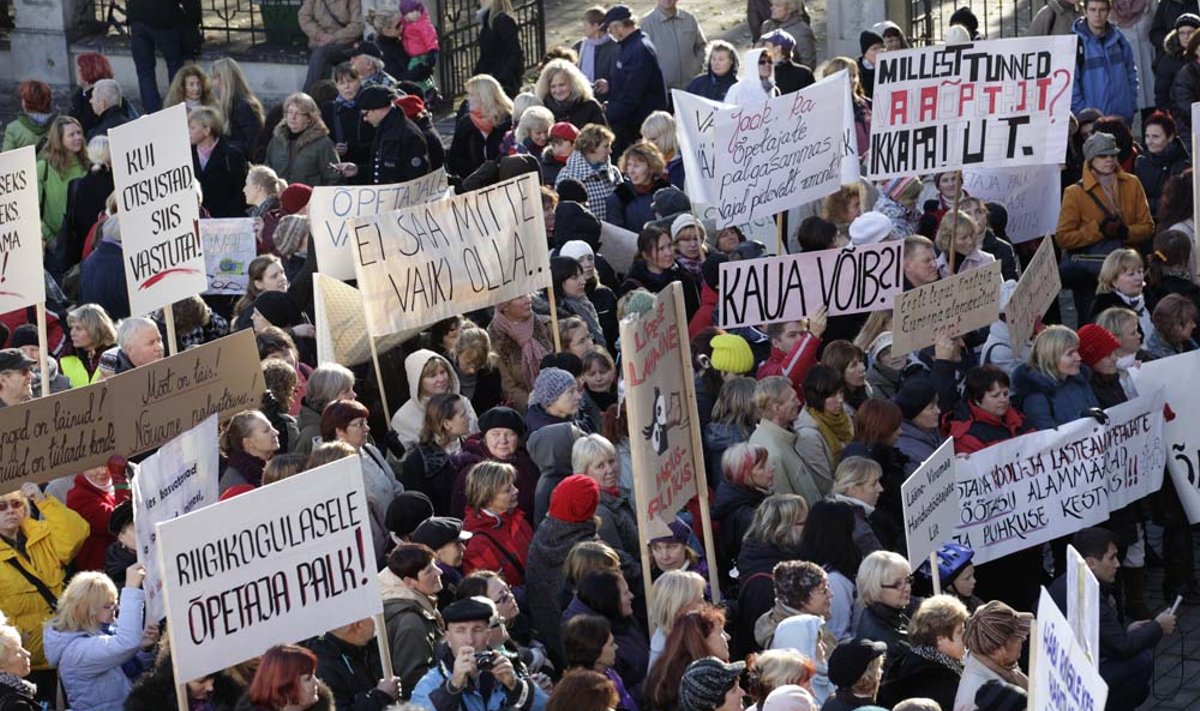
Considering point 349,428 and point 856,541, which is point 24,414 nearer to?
point 349,428

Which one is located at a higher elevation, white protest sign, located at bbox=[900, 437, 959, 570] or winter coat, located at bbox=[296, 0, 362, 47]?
white protest sign, located at bbox=[900, 437, 959, 570]

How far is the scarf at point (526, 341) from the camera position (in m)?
12.4

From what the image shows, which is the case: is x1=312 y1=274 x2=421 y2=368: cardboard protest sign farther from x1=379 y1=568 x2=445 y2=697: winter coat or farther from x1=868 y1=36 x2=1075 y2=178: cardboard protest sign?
x1=379 y1=568 x2=445 y2=697: winter coat

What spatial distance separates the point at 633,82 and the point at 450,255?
19.7 ft

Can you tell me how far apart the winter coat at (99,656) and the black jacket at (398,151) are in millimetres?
7517

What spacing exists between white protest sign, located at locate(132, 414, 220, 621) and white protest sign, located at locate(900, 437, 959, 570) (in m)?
2.76

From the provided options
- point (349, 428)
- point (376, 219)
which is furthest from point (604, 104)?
point (349, 428)

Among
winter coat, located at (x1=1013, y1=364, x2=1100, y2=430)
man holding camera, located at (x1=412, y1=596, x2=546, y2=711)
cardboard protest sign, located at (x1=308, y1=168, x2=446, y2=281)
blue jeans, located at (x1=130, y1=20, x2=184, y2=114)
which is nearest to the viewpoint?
man holding camera, located at (x1=412, y1=596, x2=546, y2=711)

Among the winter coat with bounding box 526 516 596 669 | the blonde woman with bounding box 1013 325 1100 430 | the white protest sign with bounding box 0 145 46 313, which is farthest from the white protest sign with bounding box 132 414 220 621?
the blonde woman with bounding box 1013 325 1100 430

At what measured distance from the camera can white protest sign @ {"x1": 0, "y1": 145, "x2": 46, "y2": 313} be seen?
39.2 ft

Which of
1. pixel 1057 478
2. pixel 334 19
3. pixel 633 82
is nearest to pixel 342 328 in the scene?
pixel 1057 478

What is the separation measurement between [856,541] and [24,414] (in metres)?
3.58

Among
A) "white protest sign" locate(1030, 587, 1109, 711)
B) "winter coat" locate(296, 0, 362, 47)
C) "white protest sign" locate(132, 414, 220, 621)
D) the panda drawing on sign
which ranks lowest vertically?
"winter coat" locate(296, 0, 362, 47)

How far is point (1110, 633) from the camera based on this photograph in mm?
9688
